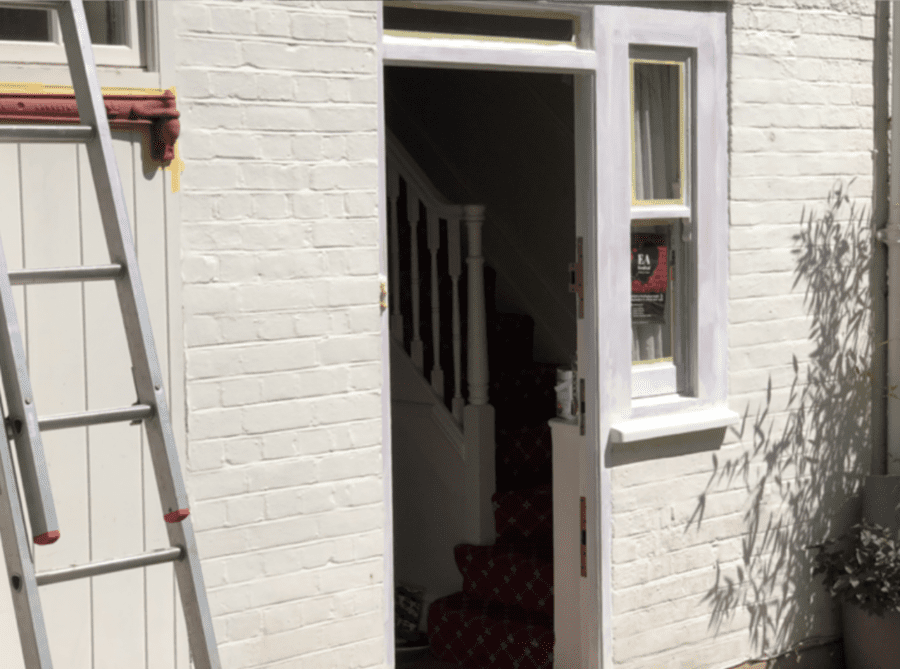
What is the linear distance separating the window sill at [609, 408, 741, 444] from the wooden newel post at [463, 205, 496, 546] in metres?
1.08

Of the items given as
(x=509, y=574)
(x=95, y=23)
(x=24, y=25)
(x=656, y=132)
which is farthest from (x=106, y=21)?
(x=509, y=574)

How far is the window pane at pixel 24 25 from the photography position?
126 inches

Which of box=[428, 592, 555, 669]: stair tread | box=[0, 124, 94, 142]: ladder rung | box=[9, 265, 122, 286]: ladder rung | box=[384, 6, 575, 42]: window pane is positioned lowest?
box=[428, 592, 555, 669]: stair tread

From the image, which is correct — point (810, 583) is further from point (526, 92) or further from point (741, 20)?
point (526, 92)

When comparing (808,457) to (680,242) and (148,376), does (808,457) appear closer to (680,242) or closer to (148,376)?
(680,242)

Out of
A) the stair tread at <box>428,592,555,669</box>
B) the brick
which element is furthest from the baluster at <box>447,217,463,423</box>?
the brick

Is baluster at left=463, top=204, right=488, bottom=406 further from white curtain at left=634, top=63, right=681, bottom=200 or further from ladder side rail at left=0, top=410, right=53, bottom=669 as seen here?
ladder side rail at left=0, top=410, right=53, bottom=669

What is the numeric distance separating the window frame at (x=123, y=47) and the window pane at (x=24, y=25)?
0.02 meters

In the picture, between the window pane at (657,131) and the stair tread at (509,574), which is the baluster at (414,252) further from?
the window pane at (657,131)

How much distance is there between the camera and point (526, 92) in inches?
247

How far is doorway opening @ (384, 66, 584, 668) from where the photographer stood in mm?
5188

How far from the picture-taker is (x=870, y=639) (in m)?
4.81

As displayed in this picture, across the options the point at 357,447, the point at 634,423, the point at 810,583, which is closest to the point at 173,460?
the point at 357,447

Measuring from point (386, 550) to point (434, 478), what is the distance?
1.70 metres
